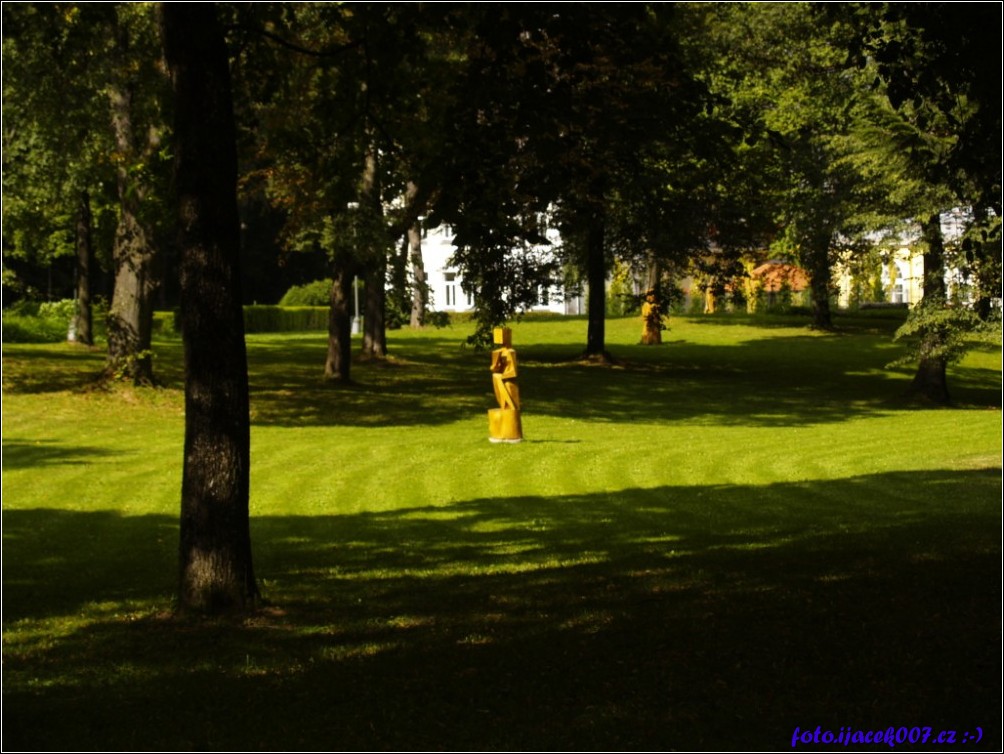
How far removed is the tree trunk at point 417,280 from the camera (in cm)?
3338

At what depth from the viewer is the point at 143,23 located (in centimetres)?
2692

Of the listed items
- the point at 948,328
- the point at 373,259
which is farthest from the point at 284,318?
the point at 948,328

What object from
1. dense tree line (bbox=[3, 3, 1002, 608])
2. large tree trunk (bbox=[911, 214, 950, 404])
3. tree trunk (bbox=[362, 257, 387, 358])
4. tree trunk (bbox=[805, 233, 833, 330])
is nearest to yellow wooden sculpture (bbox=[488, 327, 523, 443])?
dense tree line (bbox=[3, 3, 1002, 608])

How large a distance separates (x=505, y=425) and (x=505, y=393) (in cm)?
61

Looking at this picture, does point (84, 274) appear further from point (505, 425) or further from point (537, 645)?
point (537, 645)

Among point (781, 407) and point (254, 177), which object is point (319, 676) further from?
point (781, 407)

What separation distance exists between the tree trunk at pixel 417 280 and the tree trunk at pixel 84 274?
9815 mm

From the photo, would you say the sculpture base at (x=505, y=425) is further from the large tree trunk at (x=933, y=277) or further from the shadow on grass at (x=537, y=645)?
the shadow on grass at (x=537, y=645)

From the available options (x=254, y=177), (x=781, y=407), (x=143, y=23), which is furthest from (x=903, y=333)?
(x=143, y=23)

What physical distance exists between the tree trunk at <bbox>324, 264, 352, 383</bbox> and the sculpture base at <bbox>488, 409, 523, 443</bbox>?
386 inches

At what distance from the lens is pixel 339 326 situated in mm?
34125

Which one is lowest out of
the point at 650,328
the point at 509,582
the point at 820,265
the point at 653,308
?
the point at 509,582

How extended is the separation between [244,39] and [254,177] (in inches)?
737

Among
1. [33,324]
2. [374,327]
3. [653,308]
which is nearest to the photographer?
[653,308]
